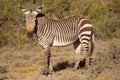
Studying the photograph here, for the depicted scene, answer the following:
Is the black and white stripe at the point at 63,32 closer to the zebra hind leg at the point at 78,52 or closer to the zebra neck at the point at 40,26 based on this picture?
the zebra neck at the point at 40,26

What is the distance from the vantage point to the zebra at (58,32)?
975cm

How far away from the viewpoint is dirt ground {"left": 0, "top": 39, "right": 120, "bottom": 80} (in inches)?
348

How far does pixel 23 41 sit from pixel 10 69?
418 cm

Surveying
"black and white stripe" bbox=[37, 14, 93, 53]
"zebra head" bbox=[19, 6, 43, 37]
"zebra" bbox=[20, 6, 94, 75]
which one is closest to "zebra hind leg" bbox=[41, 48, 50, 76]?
"zebra" bbox=[20, 6, 94, 75]

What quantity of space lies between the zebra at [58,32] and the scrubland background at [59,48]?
414 mm

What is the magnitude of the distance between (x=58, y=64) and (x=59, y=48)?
2888 millimetres

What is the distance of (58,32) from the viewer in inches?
402

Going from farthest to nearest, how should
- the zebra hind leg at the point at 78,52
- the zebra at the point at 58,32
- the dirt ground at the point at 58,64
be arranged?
the zebra hind leg at the point at 78,52 < the zebra at the point at 58,32 < the dirt ground at the point at 58,64

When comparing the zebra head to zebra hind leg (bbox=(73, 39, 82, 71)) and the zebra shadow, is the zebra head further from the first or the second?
zebra hind leg (bbox=(73, 39, 82, 71))

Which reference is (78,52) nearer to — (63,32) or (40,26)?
(63,32)

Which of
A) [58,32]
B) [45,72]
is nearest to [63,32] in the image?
[58,32]

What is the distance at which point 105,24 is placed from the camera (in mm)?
16344

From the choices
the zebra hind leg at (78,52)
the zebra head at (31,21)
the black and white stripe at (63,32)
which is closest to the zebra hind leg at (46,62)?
the black and white stripe at (63,32)

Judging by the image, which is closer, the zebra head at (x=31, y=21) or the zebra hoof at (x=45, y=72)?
the zebra head at (x=31, y=21)
